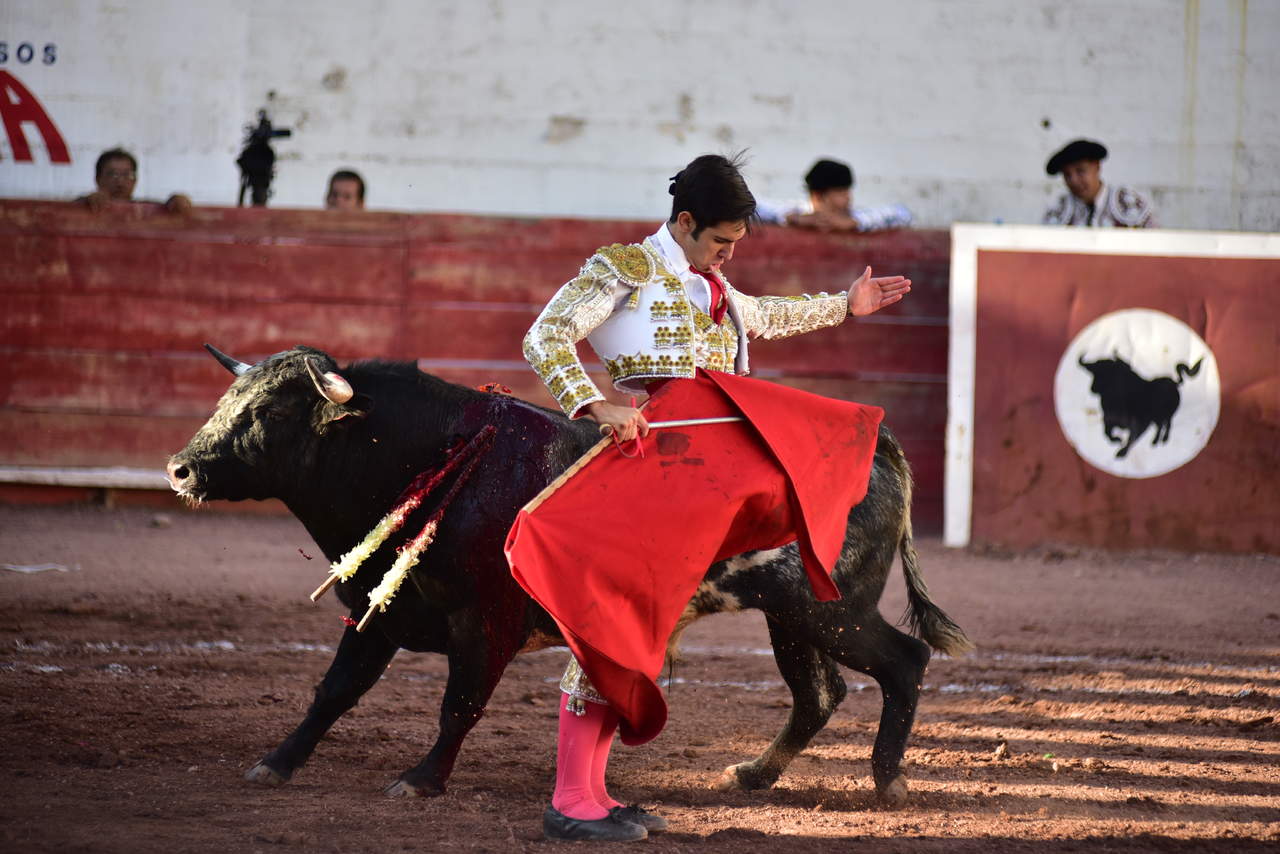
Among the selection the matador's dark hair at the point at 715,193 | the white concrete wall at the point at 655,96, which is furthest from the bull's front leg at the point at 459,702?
the white concrete wall at the point at 655,96

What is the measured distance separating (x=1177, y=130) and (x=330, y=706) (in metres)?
6.95

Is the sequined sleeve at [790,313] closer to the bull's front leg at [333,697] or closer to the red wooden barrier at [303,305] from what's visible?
the bull's front leg at [333,697]

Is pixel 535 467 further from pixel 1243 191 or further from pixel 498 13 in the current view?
pixel 1243 191

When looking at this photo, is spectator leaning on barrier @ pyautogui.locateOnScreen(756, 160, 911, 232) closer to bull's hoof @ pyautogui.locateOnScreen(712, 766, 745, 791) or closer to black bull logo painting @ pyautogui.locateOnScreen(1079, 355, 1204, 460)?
black bull logo painting @ pyautogui.locateOnScreen(1079, 355, 1204, 460)

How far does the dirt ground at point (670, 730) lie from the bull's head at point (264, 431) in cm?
36

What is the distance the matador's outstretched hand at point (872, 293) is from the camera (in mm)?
2889

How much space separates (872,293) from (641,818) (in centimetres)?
115

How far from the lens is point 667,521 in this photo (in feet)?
8.25

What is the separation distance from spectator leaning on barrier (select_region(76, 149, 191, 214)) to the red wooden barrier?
70mm

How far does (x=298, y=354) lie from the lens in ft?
9.51

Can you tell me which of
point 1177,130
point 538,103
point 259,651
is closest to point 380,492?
point 259,651

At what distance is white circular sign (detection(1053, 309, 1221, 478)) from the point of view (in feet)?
21.3

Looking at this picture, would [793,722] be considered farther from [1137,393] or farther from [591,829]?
[1137,393]

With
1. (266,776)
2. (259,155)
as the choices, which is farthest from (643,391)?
(259,155)
